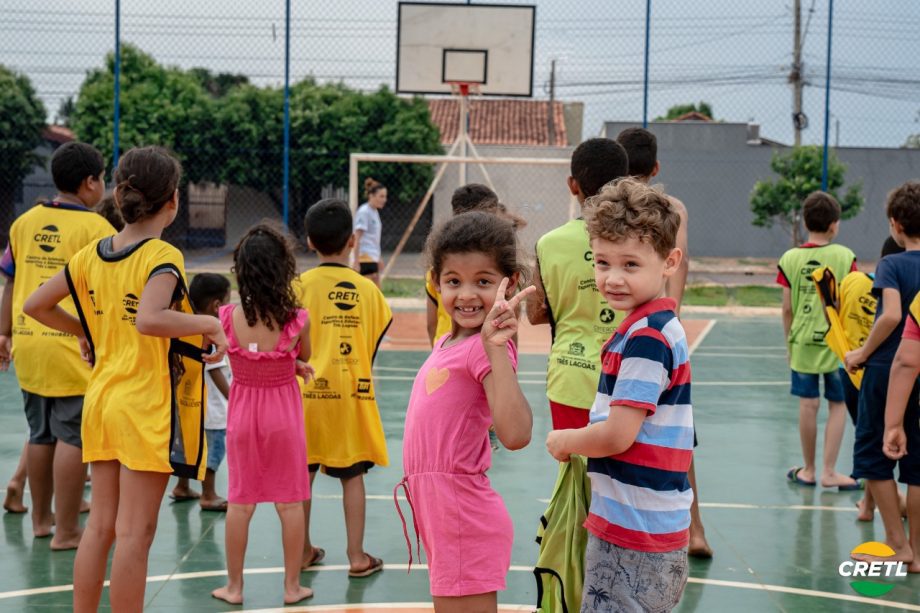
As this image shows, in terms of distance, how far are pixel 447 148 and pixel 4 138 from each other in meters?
12.9

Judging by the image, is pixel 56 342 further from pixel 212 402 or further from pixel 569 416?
pixel 569 416

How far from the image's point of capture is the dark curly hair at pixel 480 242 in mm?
2777

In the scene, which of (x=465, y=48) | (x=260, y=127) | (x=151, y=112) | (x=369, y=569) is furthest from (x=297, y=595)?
(x=260, y=127)

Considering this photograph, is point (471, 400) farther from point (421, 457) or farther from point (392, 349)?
point (392, 349)

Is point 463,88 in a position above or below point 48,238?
above

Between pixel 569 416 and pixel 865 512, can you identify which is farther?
pixel 865 512

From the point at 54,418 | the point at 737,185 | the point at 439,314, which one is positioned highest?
the point at 737,185

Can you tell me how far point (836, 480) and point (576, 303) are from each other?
3418 mm

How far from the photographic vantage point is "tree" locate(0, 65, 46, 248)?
2564 centimetres

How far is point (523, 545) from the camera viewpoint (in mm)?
5223

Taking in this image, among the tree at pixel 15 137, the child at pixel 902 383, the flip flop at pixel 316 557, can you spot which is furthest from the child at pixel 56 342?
the tree at pixel 15 137

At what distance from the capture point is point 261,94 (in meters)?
28.7

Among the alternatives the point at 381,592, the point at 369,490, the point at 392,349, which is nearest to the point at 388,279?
the point at 392,349

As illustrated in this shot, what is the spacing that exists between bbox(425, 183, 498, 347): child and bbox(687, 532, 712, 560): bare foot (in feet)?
5.06
